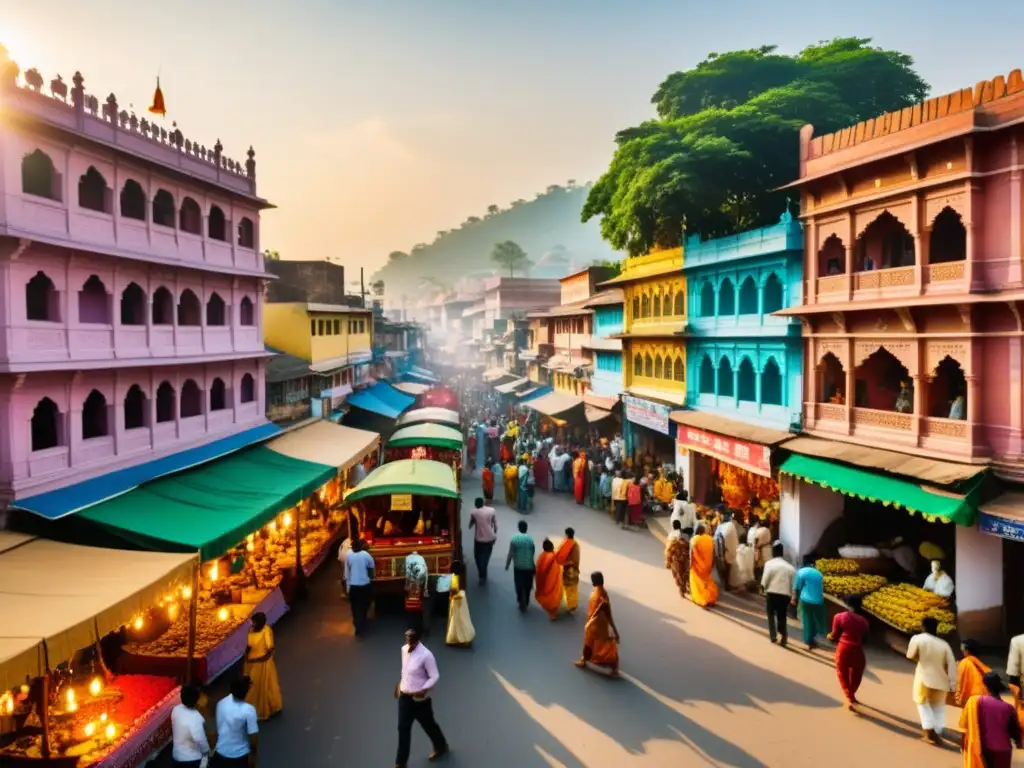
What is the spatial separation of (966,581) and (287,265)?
32598 millimetres

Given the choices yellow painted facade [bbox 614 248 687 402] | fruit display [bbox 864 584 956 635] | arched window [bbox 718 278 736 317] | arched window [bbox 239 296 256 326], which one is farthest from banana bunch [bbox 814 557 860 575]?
arched window [bbox 239 296 256 326]

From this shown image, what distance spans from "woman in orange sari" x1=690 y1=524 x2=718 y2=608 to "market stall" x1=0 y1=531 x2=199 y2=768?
361 inches

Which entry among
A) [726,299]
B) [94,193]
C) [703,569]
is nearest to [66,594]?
[94,193]

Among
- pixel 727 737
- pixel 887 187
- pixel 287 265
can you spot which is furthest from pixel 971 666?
pixel 287 265

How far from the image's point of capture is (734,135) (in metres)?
25.9

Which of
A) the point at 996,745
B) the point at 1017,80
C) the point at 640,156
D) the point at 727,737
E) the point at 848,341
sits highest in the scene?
the point at 640,156

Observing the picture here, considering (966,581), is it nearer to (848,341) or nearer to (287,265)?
(848,341)

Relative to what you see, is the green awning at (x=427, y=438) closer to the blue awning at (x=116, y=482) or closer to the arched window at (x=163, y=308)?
the blue awning at (x=116, y=482)

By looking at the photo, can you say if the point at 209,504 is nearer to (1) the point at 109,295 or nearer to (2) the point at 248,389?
(1) the point at 109,295

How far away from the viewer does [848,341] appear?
1512 centimetres

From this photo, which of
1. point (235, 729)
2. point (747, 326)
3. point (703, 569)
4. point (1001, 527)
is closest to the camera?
point (235, 729)

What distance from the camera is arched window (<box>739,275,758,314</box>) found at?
19.5 meters

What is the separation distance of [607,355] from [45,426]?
76.5 ft

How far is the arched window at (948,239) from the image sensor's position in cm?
1397
